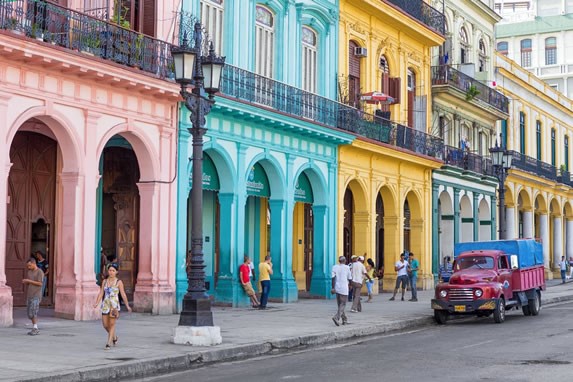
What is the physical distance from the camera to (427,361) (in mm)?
14305

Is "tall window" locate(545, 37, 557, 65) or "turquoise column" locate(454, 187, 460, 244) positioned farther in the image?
"tall window" locate(545, 37, 557, 65)

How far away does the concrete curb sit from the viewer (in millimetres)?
12242

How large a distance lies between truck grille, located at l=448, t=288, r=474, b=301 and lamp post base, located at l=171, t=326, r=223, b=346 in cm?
818

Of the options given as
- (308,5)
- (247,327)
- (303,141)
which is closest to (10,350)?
(247,327)

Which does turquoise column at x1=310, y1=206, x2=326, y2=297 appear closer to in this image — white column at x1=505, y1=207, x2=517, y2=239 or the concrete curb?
the concrete curb

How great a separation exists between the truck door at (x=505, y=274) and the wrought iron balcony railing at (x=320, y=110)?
279 inches

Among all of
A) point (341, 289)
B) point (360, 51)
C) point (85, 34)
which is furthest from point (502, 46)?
point (85, 34)

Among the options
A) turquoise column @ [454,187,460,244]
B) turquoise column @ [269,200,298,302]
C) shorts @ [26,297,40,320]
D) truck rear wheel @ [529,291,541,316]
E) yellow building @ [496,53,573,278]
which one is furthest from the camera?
yellow building @ [496,53,573,278]

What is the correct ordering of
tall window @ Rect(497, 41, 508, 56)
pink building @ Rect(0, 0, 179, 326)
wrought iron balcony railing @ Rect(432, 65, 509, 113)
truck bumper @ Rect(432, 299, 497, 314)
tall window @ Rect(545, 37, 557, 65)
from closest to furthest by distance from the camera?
pink building @ Rect(0, 0, 179, 326) < truck bumper @ Rect(432, 299, 497, 314) < wrought iron balcony railing @ Rect(432, 65, 509, 113) < tall window @ Rect(545, 37, 557, 65) < tall window @ Rect(497, 41, 508, 56)

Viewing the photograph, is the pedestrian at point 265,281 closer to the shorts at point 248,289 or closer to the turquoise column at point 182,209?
the shorts at point 248,289

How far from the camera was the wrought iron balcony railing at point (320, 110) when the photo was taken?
24.5m

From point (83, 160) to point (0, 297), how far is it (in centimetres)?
365

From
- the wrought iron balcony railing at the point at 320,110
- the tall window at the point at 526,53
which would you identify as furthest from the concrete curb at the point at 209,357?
the tall window at the point at 526,53

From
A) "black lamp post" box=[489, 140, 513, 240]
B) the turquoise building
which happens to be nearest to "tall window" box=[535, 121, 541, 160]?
"black lamp post" box=[489, 140, 513, 240]
